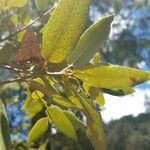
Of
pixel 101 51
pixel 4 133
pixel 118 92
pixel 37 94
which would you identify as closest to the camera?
pixel 4 133

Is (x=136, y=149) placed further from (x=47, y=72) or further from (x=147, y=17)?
(x=47, y=72)

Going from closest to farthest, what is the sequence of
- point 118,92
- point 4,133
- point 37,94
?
1. point 4,133
2. point 118,92
3. point 37,94

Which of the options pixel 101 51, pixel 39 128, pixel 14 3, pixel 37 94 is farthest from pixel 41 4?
pixel 101 51

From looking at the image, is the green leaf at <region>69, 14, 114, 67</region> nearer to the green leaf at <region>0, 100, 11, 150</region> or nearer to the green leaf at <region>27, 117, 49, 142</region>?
the green leaf at <region>0, 100, 11, 150</region>

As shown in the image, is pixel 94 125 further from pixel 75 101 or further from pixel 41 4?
pixel 41 4

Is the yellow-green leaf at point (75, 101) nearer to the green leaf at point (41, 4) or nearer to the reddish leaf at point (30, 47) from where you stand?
the reddish leaf at point (30, 47)

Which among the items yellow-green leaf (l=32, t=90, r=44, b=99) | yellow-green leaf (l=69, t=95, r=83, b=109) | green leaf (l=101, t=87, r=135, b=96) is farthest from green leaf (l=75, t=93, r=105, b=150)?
yellow-green leaf (l=32, t=90, r=44, b=99)
